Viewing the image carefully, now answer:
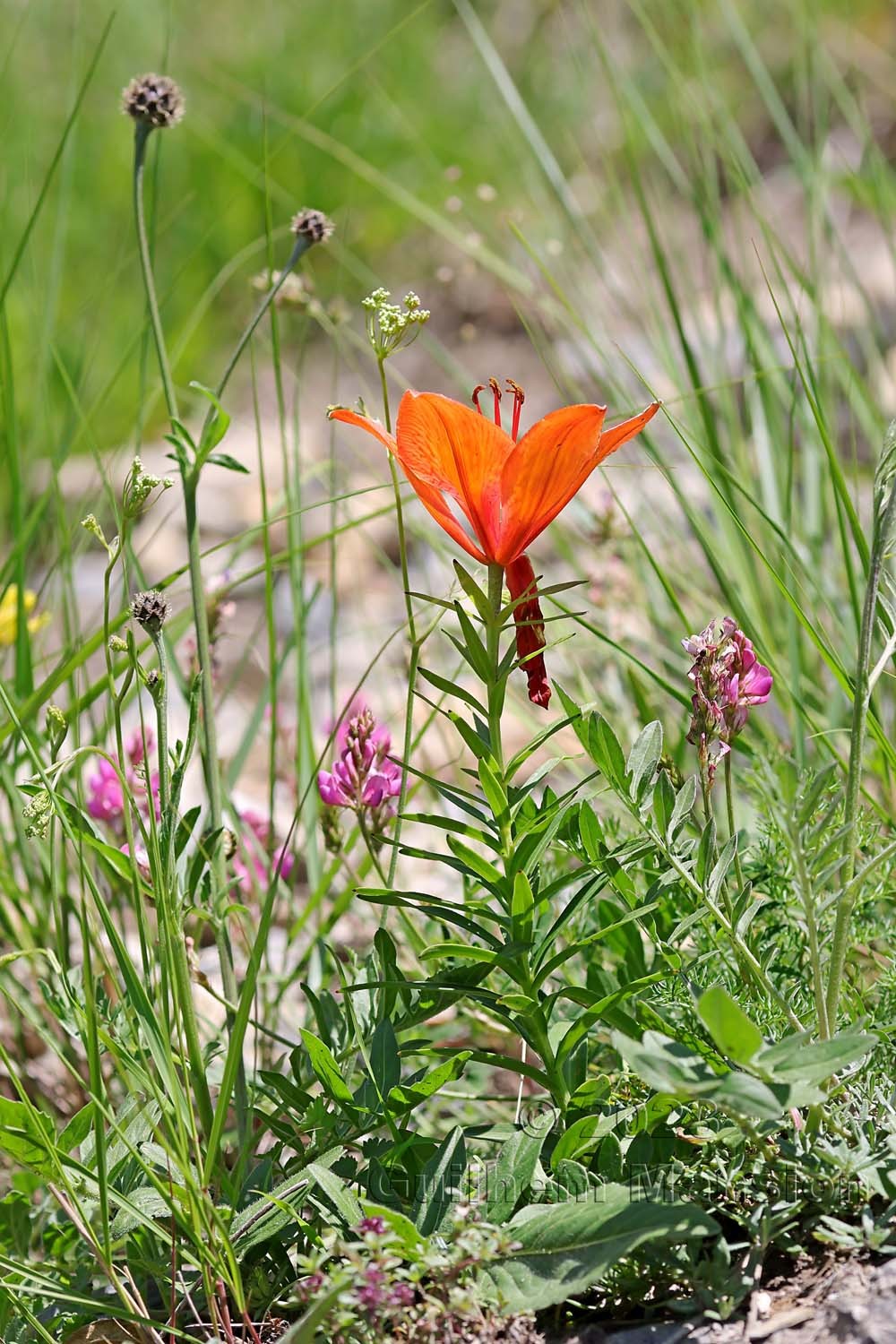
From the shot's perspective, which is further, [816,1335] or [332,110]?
[332,110]

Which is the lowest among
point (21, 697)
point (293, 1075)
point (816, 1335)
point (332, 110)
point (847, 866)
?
point (816, 1335)


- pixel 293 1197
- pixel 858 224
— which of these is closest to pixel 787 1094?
pixel 293 1197

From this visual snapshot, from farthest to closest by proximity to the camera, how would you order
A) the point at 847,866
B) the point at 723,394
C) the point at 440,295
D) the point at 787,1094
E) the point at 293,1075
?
1. the point at 440,295
2. the point at 723,394
3. the point at 293,1075
4. the point at 847,866
5. the point at 787,1094

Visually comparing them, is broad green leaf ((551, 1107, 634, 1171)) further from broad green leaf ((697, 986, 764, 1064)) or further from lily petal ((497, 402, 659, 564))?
lily petal ((497, 402, 659, 564))

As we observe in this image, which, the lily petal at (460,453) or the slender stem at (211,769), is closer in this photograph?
the lily petal at (460,453)

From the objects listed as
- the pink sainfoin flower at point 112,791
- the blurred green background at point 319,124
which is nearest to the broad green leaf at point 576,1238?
the pink sainfoin flower at point 112,791

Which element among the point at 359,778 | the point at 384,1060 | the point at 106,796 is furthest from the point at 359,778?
the point at 106,796

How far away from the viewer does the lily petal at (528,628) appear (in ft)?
2.88

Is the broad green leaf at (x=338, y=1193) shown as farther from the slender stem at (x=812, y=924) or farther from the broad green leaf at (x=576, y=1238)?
the slender stem at (x=812, y=924)

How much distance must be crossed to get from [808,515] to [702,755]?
103 cm

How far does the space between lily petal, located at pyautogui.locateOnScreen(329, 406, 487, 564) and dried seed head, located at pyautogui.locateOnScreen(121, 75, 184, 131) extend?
0.32m

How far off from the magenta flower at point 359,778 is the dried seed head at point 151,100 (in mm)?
487

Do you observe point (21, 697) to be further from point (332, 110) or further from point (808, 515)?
point (332, 110)

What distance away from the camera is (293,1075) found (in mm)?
992
